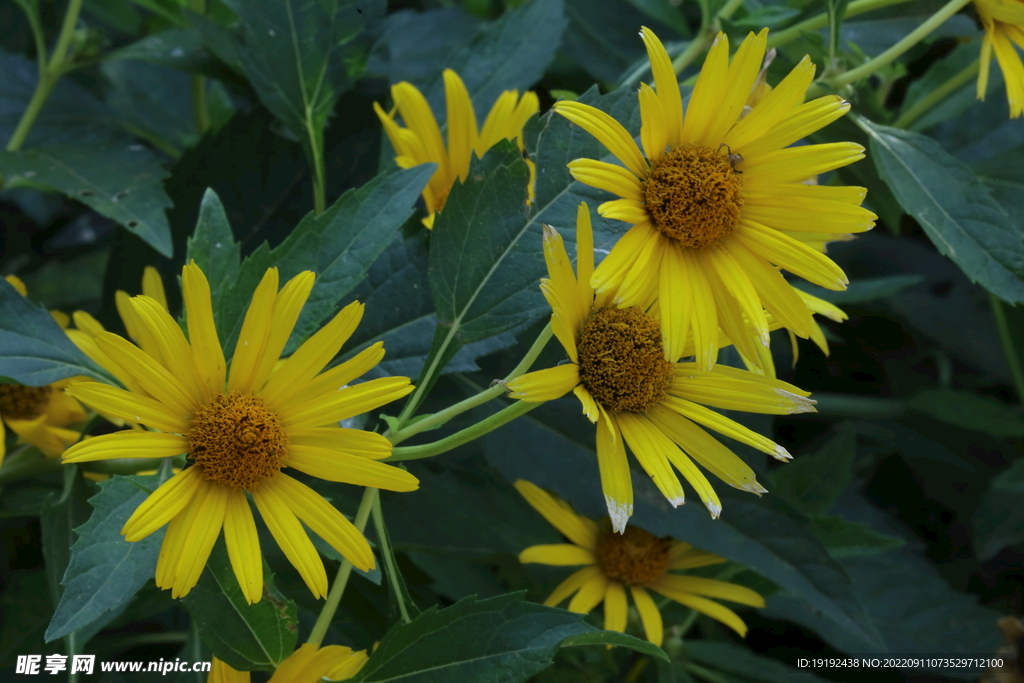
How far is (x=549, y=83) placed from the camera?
51.6 inches

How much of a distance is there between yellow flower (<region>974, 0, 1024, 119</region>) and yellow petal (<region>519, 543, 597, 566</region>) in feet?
2.11

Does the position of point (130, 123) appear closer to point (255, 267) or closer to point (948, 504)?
point (255, 267)

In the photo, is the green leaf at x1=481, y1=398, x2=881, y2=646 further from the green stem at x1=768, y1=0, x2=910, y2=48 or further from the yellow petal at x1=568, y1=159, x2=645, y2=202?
the green stem at x1=768, y1=0, x2=910, y2=48

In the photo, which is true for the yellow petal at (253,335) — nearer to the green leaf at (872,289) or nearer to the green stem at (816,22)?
the green stem at (816,22)

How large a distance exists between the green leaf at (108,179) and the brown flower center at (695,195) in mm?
532

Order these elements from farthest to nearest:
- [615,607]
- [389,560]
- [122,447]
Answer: [615,607], [389,560], [122,447]

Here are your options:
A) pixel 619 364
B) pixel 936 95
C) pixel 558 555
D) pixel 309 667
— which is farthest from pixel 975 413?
pixel 309 667

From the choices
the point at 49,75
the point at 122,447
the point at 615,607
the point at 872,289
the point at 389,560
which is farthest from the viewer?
the point at 872,289

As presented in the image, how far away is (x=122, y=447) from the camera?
638 millimetres

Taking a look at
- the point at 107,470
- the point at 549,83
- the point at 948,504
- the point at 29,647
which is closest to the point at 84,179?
the point at 107,470

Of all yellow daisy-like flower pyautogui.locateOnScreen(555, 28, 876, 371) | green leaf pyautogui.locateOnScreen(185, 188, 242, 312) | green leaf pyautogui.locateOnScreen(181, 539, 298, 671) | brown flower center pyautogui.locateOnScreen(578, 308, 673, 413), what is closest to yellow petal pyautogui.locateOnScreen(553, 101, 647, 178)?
A: yellow daisy-like flower pyautogui.locateOnScreen(555, 28, 876, 371)

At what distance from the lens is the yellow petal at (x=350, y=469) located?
0.66 metres

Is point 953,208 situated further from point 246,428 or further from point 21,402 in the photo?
point 21,402

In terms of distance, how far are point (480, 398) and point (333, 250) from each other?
23 centimetres
